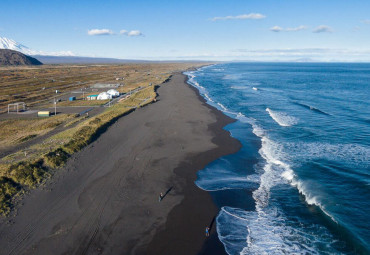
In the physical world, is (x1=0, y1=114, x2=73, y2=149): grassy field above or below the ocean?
above

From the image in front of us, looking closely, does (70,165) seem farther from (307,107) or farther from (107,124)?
(307,107)

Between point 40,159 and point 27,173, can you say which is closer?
point 27,173

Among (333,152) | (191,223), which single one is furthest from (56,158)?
(333,152)

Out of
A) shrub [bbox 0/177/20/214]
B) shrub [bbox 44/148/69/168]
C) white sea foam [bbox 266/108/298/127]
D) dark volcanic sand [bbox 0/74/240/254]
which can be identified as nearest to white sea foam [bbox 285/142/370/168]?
dark volcanic sand [bbox 0/74/240/254]

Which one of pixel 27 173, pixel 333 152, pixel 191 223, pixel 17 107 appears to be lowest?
pixel 191 223

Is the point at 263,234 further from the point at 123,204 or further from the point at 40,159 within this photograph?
the point at 40,159

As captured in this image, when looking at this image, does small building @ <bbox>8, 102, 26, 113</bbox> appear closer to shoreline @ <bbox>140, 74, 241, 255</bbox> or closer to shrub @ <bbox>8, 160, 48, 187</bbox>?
shrub @ <bbox>8, 160, 48, 187</bbox>

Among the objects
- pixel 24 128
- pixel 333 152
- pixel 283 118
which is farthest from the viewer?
pixel 283 118
